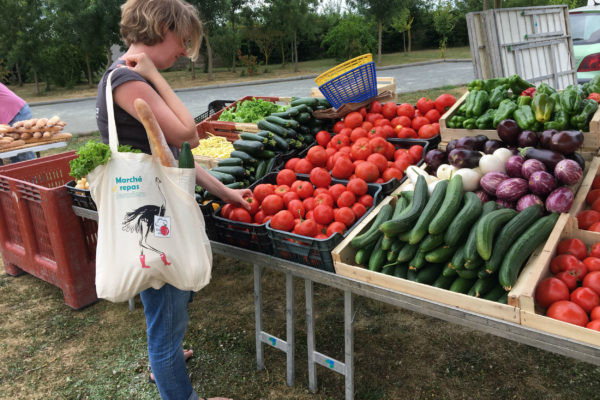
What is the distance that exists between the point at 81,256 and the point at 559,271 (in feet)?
12.5

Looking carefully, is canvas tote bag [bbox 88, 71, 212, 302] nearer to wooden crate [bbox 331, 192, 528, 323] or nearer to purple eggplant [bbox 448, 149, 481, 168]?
wooden crate [bbox 331, 192, 528, 323]

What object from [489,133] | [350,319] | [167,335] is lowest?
[350,319]

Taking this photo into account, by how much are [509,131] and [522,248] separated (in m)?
1.10

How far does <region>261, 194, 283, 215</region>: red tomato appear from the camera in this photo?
2996mm

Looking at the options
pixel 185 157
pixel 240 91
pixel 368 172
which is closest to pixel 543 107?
pixel 368 172

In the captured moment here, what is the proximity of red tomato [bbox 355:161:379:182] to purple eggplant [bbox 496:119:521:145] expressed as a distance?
853 millimetres

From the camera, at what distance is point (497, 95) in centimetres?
357

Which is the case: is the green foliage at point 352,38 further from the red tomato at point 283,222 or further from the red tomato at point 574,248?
the red tomato at point 574,248

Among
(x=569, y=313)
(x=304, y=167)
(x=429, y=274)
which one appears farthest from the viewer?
(x=304, y=167)

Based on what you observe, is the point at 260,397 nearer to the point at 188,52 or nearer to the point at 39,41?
the point at 188,52

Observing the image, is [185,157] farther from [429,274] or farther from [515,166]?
[515,166]

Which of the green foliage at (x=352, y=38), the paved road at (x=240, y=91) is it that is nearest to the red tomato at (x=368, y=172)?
the paved road at (x=240, y=91)

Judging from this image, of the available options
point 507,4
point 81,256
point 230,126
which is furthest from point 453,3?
point 81,256

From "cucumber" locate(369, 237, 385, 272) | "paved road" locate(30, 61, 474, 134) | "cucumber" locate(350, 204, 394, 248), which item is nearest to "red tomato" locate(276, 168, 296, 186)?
"cucumber" locate(350, 204, 394, 248)
